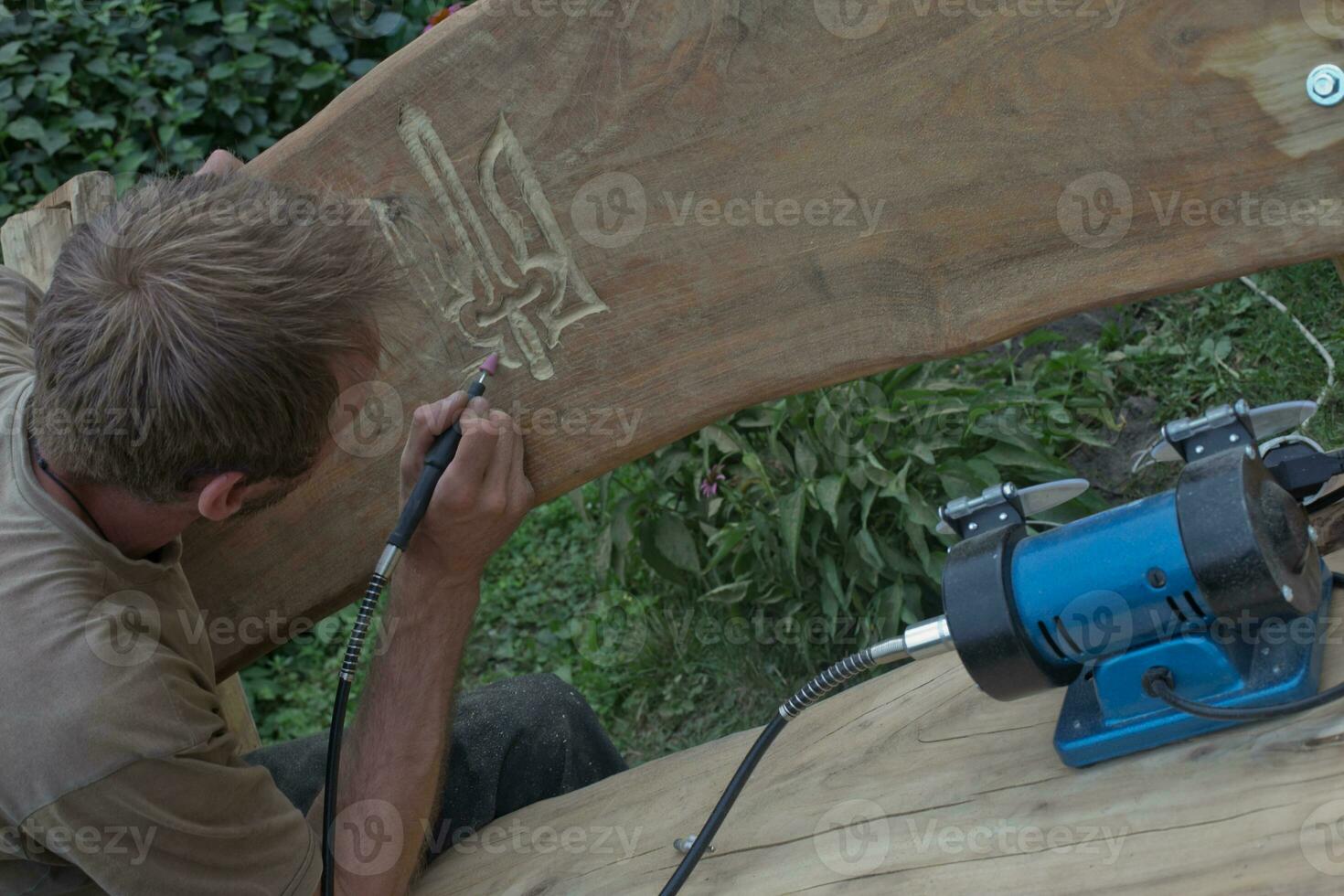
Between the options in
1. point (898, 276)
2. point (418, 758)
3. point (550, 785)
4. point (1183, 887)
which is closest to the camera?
point (1183, 887)

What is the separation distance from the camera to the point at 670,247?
1649 mm

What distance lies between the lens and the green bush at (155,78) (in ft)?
13.5

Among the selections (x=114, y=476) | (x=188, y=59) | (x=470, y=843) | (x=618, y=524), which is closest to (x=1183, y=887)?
(x=470, y=843)

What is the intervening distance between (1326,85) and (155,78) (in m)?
3.92

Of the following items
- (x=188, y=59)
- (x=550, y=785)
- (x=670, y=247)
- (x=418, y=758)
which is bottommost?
(x=550, y=785)

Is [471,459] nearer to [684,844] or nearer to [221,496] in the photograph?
[221,496]

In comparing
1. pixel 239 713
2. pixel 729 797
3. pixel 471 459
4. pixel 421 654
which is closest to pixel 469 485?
pixel 471 459

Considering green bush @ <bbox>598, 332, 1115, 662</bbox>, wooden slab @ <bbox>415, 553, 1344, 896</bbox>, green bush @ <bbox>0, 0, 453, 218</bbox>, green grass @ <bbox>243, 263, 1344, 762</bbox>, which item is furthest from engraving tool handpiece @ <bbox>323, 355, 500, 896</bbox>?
green bush @ <bbox>0, 0, 453, 218</bbox>

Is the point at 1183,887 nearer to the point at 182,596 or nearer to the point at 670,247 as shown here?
the point at 670,247

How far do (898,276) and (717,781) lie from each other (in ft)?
2.38

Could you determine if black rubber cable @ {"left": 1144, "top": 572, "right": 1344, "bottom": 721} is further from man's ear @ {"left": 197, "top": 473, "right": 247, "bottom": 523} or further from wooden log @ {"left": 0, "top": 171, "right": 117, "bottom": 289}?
wooden log @ {"left": 0, "top": 171, "right": 117, "bottom": 289}

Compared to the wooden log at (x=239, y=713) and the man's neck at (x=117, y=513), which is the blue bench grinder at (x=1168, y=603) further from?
the wooden log at (x=239, y=713)

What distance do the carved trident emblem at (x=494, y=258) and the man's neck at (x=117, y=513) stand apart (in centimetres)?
45

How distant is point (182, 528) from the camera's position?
5.66 feet
